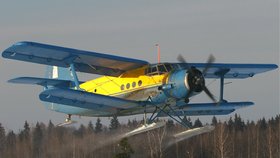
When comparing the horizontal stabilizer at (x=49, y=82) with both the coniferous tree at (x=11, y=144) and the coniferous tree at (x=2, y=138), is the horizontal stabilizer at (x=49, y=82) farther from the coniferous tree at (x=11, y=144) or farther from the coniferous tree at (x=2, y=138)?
the coniferous tree at (x=2, y=138)

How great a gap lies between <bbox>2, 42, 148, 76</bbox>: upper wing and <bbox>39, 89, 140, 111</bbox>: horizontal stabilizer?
1.78 metres

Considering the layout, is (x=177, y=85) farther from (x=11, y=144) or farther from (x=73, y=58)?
(x=11, y=144)

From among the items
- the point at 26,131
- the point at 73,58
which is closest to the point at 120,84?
the point at 73,58

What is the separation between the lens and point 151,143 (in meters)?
78.2

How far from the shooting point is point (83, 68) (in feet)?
118

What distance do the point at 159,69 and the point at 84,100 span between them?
3600mm

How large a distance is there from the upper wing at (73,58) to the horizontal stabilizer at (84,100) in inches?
70.1

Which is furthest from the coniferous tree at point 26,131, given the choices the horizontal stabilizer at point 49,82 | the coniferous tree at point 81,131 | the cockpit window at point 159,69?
the cockpit window at point 159,69

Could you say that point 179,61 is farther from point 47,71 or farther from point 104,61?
point 47,71

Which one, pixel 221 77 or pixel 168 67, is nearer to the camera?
pixel 168 67

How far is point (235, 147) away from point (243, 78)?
51161 mm

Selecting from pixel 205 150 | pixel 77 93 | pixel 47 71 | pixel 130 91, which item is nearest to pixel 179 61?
pixel 130 91

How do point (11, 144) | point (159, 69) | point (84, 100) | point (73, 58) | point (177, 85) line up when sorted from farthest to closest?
point (11, 144), point (73, 58), point (84, 100), point (159, 69), point (177, 85)

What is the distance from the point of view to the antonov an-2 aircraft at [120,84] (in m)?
32.9
